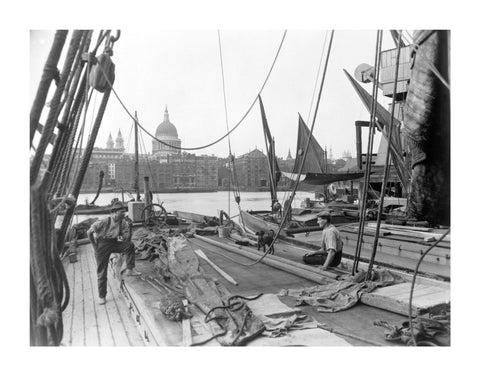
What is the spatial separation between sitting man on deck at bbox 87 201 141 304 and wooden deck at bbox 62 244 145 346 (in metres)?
0.23

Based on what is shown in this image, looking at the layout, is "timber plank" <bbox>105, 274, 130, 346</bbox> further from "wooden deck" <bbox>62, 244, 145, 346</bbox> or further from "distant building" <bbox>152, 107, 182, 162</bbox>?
"distant building" <bbox>152, 107, 182, 162</bbox>

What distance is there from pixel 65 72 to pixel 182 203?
32.7 metres

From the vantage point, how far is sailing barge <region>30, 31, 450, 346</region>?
3.42 meters

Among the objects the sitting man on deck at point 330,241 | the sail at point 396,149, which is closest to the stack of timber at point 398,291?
the sitting man on deck at point 330,241

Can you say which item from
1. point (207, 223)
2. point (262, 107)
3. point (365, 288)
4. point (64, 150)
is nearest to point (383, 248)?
point (365, 288)

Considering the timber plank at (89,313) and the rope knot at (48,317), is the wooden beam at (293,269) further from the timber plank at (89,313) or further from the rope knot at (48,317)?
the rope knot at (48,317)

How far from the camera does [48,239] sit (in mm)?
3428

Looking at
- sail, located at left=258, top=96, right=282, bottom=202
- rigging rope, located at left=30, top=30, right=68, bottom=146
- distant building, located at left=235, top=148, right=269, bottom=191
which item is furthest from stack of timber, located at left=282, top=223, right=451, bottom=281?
distant building, located at left=235, top=148, right=269, bottom=191

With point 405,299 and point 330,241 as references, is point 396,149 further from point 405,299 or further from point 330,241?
point 405,299

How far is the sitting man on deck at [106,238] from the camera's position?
4.77m

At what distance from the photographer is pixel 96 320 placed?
4223mm

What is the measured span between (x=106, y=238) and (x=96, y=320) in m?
1.14

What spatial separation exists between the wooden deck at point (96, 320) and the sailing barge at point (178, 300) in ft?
0.04

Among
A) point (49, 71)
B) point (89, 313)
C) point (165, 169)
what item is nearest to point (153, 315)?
point (89, 313)
